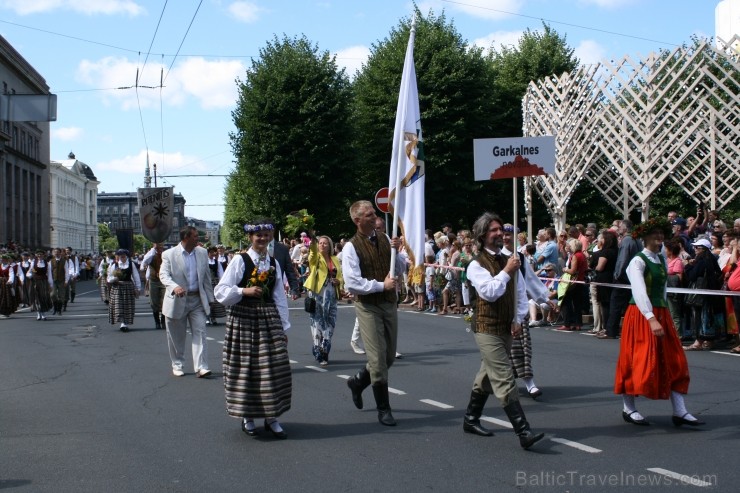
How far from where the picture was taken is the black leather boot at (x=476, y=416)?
6918mm

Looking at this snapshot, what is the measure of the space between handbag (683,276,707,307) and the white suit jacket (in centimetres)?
737

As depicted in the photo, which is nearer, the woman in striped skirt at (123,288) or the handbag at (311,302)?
the handbag at (311,302)

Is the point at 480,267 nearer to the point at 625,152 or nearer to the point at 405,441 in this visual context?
the point at 405,441

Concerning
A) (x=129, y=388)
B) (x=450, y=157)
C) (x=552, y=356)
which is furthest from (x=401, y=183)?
(x=450, y=157)

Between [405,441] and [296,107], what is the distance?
32.3m

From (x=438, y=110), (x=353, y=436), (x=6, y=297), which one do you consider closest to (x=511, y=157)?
(x=353, y=436)

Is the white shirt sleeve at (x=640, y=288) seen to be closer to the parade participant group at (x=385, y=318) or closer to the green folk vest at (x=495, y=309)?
the parade participant group at (x=385, y=318)

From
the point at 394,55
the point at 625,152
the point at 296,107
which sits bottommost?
the point at 625,152

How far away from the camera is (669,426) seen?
722cm

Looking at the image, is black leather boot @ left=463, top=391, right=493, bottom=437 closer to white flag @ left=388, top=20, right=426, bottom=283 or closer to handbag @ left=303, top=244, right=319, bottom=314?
white flag @ left=388, top=20, right=426, bottom=283

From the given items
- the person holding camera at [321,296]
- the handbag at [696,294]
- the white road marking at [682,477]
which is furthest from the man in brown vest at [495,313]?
the handbag at [696,294]

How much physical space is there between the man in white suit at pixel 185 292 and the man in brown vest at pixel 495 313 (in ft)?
16.9

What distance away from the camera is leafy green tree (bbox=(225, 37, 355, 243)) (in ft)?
123

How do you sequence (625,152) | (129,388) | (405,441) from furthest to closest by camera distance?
(625,152)
(129,388)
(405,441)
